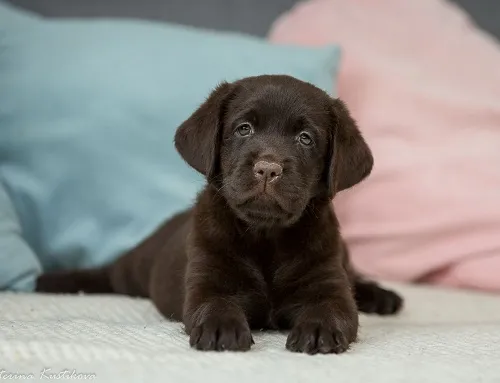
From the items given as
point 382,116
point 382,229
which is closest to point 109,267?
point 382,229

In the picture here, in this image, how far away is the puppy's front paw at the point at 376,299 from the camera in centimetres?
248

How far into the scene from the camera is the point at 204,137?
2.06 meters

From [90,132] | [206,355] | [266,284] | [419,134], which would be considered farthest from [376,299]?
[90,132]

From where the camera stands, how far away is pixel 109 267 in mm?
2867

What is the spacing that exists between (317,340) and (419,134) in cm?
175

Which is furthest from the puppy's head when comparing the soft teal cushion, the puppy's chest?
the soft teal cushion

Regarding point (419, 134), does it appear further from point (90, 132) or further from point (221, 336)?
point (221, 336)

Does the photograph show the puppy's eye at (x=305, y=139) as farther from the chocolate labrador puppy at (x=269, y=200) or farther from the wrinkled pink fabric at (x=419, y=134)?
the wrinkled pink fabric at (x=419, y=134)

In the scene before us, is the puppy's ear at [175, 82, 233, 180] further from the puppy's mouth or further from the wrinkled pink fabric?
the wrinkled pink fabric

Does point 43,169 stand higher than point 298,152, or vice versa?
point 298,152

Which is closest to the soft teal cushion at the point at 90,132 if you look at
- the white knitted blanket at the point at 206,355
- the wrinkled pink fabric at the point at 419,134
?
the wrinkled pink fabric at the point at 419,134

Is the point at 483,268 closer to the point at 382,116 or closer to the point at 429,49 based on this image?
the point at 382,116

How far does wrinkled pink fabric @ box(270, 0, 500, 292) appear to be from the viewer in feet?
9.82

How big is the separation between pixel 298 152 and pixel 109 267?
3.83 feet
